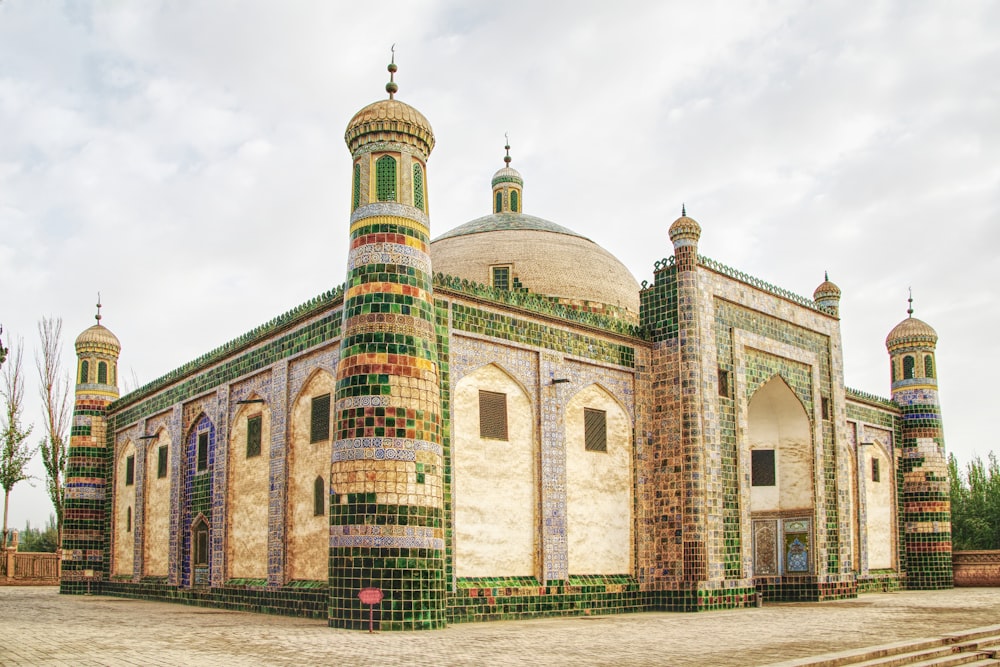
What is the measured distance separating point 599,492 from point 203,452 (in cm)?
862

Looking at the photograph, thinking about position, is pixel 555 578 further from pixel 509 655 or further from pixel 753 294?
pixel 753 294

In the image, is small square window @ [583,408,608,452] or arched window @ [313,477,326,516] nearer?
arched window @ [313,477,326,516]

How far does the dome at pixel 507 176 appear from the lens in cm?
2625

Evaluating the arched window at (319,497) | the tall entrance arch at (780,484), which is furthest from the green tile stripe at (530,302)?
the tall entrance arch at (780,484)

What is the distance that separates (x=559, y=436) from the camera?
648 inches

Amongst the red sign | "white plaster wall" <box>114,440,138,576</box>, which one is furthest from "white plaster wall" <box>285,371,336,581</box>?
"white plaster wall" <box>114,440,138,576</box>

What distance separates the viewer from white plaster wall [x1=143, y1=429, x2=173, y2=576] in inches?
845

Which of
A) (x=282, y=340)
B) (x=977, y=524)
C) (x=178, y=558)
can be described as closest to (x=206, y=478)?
(x=178, y=558)

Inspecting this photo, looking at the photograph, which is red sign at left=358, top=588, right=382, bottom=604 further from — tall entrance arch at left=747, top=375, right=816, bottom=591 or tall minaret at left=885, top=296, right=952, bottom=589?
tall minaret at left=885, top=296, right=952, bottom=589

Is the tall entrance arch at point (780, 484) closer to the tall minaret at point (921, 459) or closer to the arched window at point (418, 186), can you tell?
the tall minaret at point (921, 459)

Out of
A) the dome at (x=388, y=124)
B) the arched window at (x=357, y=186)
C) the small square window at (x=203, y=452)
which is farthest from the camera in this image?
the small square window at (x=203, y=452)

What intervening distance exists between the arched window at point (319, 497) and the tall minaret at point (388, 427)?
2.72 meters

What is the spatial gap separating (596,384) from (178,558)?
9899 mm

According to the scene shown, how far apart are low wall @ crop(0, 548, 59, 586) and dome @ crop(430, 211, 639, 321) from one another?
58.8 ft
